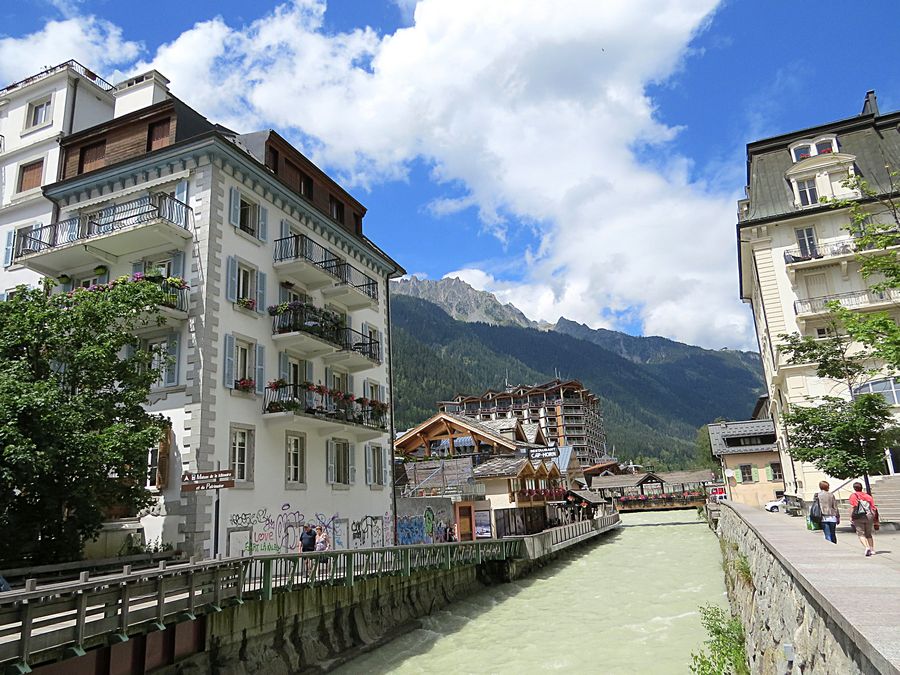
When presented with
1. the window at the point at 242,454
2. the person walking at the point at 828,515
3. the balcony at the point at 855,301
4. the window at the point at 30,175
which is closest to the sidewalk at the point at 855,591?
the person walking at the point at 828,515

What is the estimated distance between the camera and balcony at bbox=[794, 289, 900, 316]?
33.1 m

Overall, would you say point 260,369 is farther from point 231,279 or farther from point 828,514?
point 828,514

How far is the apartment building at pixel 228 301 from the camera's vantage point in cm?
1852

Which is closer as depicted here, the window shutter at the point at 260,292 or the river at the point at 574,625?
the river at the point at 574,625

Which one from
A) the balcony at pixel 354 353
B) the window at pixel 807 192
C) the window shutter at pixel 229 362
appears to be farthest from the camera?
the window at pixel 807 192

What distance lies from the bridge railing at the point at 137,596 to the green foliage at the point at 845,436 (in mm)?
16086

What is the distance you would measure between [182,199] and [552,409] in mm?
135841

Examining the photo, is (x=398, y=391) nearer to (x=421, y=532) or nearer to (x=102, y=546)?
(x=421, y=532)

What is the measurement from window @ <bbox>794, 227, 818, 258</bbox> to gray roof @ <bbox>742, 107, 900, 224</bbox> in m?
1.25

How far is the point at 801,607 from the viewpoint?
21.9ft

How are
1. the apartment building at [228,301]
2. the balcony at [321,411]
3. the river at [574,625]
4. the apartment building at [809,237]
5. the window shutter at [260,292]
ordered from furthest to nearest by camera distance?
the apartment building at [809,237]
the window shutter at [260,292]
the balcony at [321,411]
the apartment building at [228,301]
the river at [574,625]

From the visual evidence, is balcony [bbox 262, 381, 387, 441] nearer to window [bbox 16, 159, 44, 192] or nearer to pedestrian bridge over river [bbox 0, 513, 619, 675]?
pedestrian bridge over river [bbox 0, 513, 619, 675]

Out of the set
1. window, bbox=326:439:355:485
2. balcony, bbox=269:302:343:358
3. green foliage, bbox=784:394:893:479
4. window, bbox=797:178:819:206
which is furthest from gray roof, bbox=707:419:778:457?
balcony, bbox=269:302:343:358

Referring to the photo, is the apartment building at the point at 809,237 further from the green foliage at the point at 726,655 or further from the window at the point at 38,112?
the window at the point at 38,112
